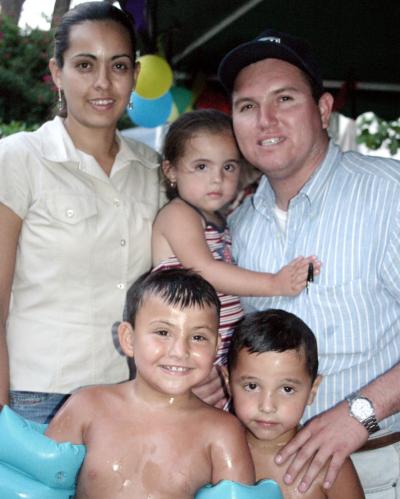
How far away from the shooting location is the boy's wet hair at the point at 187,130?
8.53ft

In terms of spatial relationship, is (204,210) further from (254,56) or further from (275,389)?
(275,389)

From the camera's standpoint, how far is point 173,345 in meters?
1.82

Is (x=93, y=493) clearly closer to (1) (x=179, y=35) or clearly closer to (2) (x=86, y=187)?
(2) (x=86, y=187)

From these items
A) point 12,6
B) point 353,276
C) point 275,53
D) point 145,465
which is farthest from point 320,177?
point 12,6

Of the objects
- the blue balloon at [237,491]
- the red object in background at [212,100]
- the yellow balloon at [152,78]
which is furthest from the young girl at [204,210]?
the red object in background at [212,100]

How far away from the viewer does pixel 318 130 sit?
2385 millimetres

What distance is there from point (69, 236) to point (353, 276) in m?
0.92

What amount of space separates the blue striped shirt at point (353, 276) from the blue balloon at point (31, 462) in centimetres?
79

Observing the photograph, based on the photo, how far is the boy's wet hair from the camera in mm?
2600

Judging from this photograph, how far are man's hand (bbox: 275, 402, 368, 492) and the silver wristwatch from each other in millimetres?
15

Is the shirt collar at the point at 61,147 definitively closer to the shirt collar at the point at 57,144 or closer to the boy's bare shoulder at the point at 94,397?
the shirt collar at the point at 57,144

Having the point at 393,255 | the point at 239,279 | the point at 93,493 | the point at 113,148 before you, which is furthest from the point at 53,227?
the point at 393,255

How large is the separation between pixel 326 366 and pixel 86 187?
3.25 feet

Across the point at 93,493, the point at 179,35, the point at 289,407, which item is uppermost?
the point at 179,35
